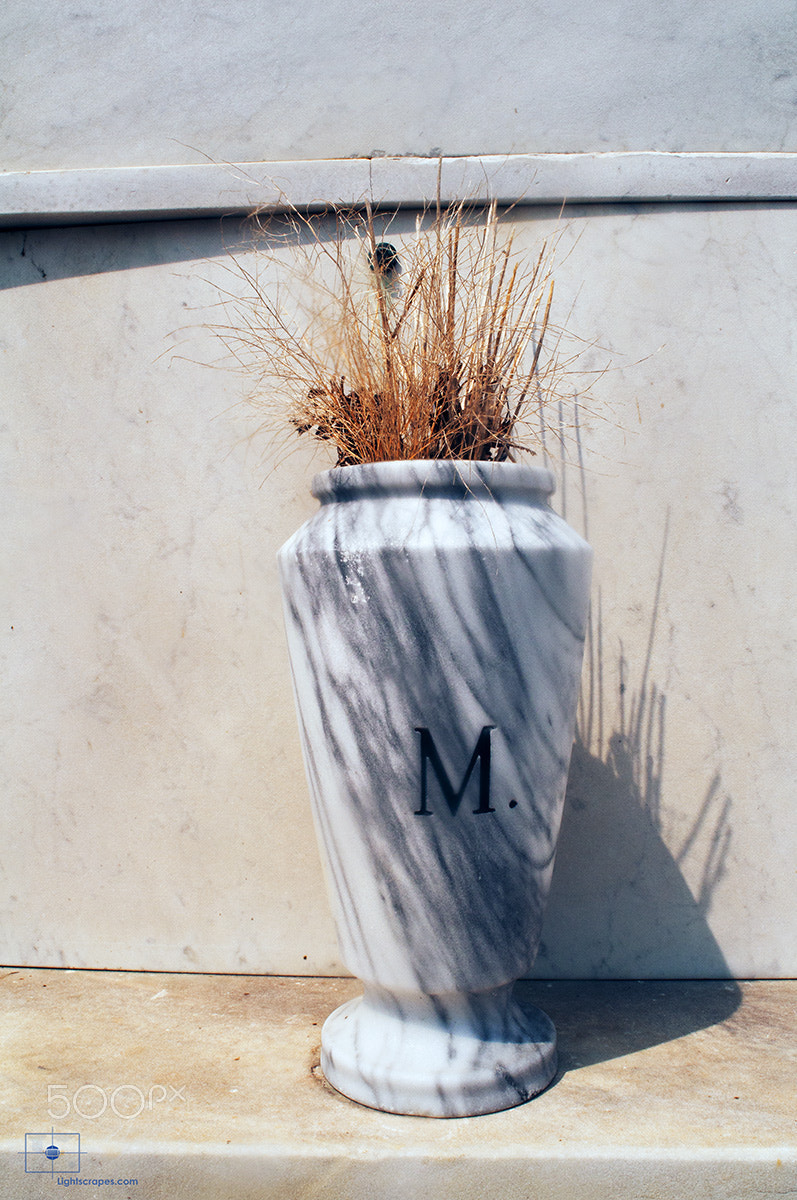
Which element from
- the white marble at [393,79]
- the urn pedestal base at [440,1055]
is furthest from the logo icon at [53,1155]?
the white marble at [393,79]

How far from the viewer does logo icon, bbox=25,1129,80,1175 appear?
125cm

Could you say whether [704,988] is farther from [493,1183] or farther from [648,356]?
[648,356]

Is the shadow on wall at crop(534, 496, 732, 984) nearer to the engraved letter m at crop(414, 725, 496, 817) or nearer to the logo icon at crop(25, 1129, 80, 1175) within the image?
the engraved letter m at crop(414, 725, 496, 817)

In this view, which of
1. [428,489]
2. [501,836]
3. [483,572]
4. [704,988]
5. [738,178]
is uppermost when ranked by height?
[738,178]

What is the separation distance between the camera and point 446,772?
4.36 ft

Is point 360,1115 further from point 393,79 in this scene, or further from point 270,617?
point 393,79

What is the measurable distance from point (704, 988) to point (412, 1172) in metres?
0.92

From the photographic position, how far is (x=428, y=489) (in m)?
1.37

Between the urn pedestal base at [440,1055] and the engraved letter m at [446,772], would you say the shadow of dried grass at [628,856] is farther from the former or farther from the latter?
the engraved letter m at [446,772]

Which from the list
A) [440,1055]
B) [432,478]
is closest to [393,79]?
[432,478]

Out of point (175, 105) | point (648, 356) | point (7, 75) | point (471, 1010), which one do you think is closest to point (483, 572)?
point (471, 1010)

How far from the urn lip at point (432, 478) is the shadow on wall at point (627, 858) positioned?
61 centimetres

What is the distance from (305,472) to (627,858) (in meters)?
1.17

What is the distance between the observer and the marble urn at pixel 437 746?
1324mm
